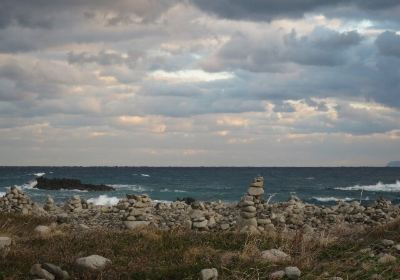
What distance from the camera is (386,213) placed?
30.0 metres

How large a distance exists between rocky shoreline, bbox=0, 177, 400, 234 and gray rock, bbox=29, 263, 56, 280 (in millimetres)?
9582

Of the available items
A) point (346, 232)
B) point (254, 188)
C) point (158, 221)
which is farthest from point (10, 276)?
point (158, 221)

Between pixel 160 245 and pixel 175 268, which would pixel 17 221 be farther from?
pixel 175 268

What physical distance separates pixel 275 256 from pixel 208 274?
196 centimetres

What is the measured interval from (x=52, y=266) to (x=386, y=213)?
23420 mm

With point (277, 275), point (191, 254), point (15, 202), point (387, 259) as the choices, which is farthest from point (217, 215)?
point (277, 275)

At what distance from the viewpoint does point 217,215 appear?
28516mm

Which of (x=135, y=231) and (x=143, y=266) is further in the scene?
(x=135, y=231)

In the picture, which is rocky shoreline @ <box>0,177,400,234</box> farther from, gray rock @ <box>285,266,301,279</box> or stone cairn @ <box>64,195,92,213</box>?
gray rock @ <box>285,266,301,279</box>

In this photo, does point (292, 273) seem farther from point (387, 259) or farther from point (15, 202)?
point (15, 202)

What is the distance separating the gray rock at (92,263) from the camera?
10602 millimetres

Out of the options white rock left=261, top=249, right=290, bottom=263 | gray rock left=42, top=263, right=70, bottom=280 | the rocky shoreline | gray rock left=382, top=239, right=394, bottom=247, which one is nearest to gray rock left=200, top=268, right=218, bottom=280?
white rock left=261, top=249, right=290, bottom=263

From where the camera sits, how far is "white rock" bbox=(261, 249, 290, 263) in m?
11.0

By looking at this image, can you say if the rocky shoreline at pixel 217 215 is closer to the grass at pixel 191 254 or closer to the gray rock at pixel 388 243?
the grass at pixel 191 254
